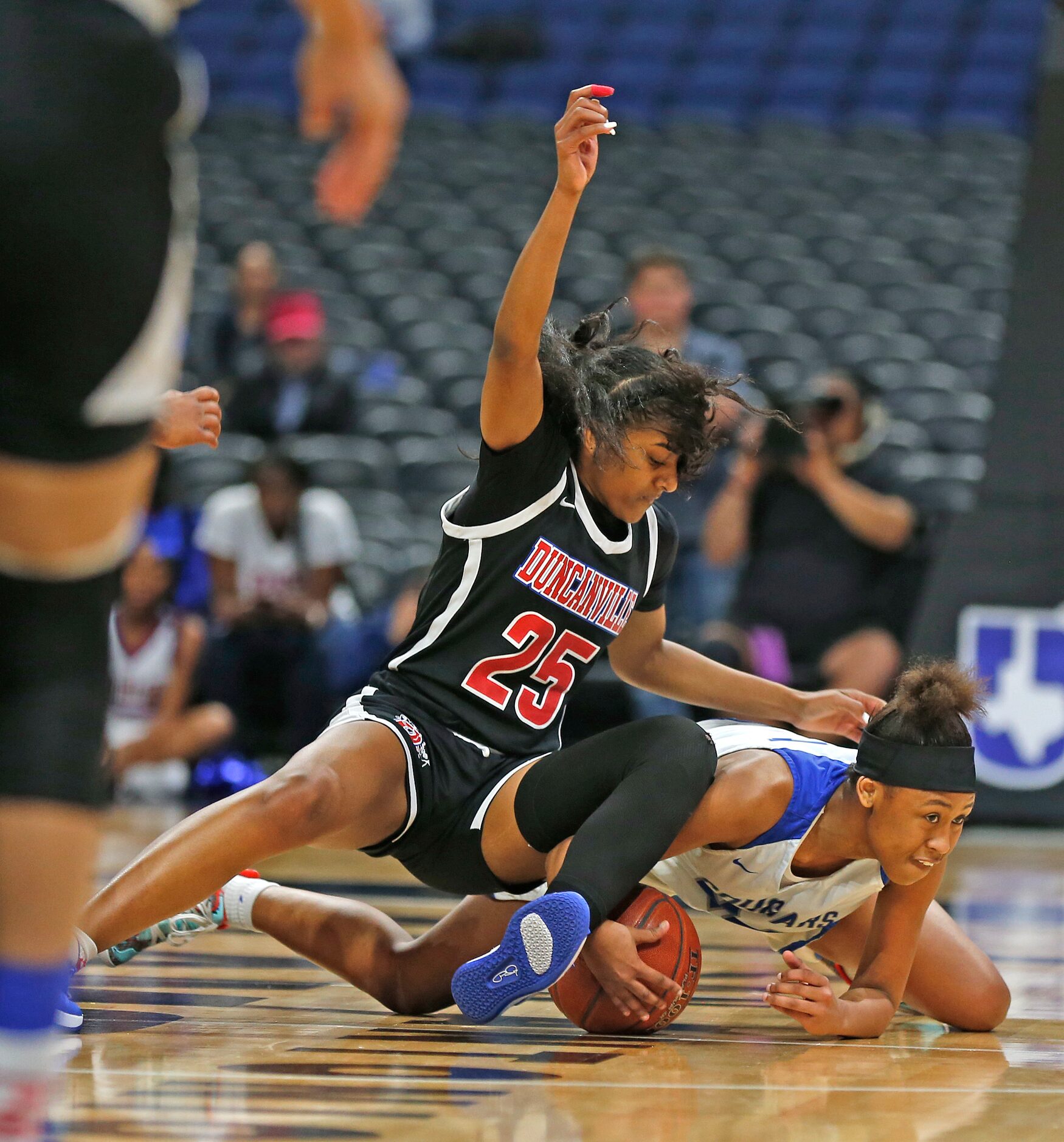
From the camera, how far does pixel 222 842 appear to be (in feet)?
9.01

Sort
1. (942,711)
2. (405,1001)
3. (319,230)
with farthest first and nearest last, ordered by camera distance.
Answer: (319,230) → (405,1001) → (942,711)

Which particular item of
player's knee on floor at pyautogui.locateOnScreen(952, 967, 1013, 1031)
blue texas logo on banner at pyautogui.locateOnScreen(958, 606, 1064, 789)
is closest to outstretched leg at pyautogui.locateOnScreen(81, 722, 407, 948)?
player's knee on floor at pyautogui.locateOnScreen(952, 967, 1013, 1031)

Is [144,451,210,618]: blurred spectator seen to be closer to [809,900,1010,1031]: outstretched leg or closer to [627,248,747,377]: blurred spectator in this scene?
[627,248,747,377]: blurred spectator

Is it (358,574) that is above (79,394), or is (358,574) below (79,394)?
below

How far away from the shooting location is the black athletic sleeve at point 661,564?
11.1ft

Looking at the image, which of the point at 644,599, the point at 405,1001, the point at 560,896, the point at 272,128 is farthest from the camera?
the point at 272,128

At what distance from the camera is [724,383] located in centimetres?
323

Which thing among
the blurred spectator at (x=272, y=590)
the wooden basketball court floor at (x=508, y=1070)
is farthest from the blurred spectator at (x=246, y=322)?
the wooden basketball court floor at (x=508, y=1070)

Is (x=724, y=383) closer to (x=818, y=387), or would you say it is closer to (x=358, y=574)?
(x=818, y=387)

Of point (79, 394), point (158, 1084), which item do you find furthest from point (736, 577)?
point (79, 394)

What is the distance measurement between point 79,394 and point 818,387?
5.12 metres

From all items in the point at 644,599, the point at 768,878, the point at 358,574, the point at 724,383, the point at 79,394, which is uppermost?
the point at 79,394

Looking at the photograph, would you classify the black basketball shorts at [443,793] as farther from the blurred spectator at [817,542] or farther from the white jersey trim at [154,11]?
the blurred spectator at [817,542]

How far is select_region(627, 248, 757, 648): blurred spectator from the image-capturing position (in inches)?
227
